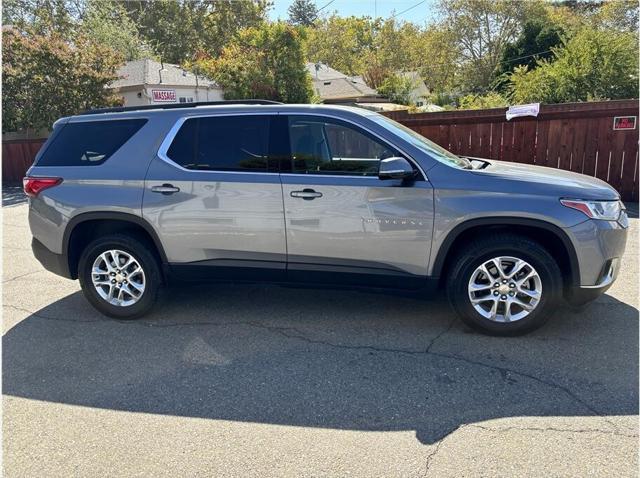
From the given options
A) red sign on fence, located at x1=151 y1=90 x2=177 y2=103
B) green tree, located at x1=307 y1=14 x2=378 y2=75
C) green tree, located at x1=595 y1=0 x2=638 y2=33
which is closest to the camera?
red sign on fence, located at x1=151 y1=90 x2=177 y2=103

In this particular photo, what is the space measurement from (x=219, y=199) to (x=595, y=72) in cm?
1083

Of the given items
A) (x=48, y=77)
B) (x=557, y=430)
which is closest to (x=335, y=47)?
(x=48, y=77)

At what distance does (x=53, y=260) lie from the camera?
4578mm

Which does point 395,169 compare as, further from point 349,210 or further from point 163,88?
point 163,88

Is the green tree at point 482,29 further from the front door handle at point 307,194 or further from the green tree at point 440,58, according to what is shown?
the front door handle at point 307,194

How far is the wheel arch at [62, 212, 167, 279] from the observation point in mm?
4332

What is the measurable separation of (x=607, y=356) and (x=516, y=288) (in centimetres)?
79

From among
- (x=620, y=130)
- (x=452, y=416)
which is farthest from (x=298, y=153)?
(x=620, y=130)

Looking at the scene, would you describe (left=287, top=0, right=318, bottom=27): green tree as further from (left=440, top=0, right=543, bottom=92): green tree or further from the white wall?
the white wall

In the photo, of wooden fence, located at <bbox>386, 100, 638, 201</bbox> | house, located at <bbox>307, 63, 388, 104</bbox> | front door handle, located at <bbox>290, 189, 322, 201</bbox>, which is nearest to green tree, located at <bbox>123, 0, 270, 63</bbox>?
house, located at <bbox>307, 63, 388, 104</bbox>

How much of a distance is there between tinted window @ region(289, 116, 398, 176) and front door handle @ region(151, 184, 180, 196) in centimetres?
107

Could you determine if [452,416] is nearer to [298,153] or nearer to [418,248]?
[418,248]

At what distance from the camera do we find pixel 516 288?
3791 millimetres

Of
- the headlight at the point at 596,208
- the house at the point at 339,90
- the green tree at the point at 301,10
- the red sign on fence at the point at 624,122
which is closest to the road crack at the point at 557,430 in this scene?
the headlight at the point at 596,208
